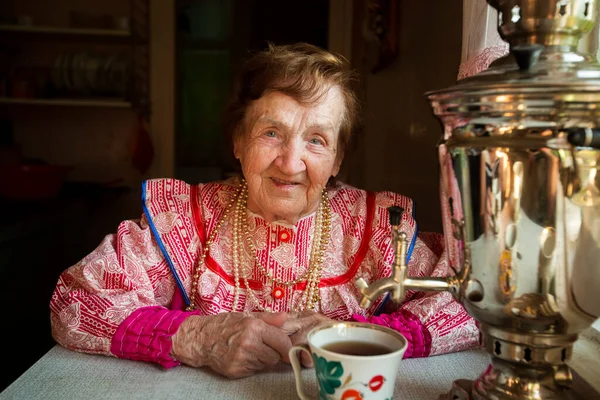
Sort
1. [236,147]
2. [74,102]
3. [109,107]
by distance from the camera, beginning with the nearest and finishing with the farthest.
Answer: [236,147] < [74,102] < [109,107]

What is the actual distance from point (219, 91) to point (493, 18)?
8.10 feet

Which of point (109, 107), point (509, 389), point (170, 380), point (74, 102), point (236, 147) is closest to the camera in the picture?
point (509, 389)

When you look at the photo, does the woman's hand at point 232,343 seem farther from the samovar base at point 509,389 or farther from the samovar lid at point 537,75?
the samovar lid at point 537,75

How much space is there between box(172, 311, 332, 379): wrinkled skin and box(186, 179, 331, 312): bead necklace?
0.50ft

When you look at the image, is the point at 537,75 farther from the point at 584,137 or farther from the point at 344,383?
the point at 344,383

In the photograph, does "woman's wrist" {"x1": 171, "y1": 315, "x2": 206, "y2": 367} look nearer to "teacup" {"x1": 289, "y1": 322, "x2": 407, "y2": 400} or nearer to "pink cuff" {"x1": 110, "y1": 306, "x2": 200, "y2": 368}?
"pink cuff" {"x1": 110, "y1": 306, "x2": 200, "y2": 368}

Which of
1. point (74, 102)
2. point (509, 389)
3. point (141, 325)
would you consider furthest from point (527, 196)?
point (74, 102)

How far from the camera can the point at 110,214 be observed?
3117 millimetres

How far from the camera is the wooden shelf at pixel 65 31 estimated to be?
2951 millimetres

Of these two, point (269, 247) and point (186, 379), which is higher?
point (269, 247)

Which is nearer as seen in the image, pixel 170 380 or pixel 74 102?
pixel 170 380

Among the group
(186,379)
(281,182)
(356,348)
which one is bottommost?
(186,379)

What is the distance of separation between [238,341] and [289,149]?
1.15 ft

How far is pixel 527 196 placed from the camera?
0.61m
